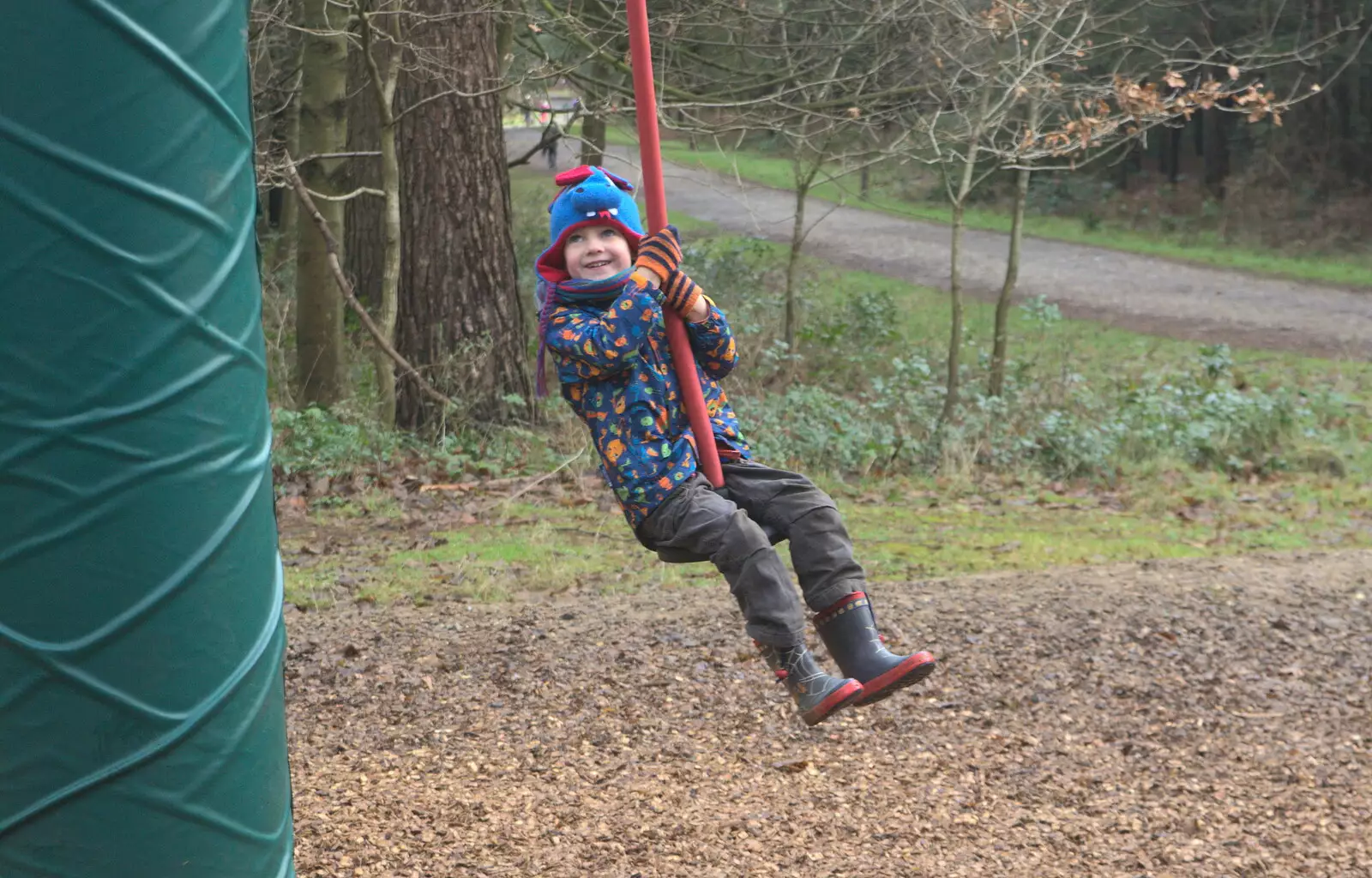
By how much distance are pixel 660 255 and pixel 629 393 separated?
39cm

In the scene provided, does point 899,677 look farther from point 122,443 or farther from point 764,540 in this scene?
point 122,443

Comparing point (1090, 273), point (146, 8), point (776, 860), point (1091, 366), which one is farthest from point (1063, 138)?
point (1090, 273)

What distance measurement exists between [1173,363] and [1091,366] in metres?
0.93

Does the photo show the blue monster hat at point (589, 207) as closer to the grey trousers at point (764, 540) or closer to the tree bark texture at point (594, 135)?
the grey trousers at point (764, 540)

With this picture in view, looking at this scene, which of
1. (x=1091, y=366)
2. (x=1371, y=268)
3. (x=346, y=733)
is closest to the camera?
(x=346, y=733)

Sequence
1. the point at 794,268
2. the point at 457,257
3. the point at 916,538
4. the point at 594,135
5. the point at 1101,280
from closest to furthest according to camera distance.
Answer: the point at 916,538 < the point at 457,257 < the point at 794,268 < the point at 594,135 < the point at 1101,280

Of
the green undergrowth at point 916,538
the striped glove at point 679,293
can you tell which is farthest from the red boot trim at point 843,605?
the green undergrowth at point 916,538

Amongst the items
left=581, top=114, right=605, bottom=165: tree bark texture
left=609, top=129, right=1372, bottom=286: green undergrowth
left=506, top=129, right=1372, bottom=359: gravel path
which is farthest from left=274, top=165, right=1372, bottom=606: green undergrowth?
left=609, top=129, right=1372, bottom=286: green undergrowth

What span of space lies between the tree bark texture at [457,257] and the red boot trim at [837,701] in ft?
21.1

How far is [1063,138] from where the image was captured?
9250 millimetres

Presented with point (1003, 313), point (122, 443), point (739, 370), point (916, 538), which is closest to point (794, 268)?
point (739, 370)

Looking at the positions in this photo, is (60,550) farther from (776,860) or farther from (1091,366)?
(1091,366)

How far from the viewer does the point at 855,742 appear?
17.6 feet

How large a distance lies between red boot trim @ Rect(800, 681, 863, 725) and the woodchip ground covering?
113cm
